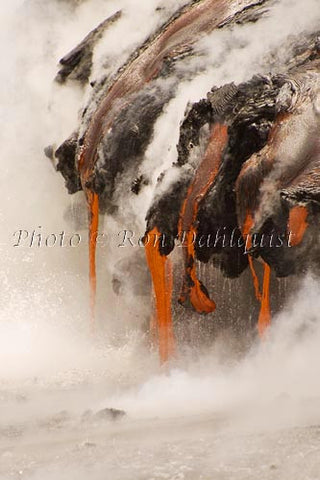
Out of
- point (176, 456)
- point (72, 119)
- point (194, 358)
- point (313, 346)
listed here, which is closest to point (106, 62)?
point (72, 119)

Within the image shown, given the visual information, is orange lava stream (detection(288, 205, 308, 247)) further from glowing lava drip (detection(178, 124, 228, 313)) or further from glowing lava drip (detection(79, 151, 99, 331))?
glowing lava drip (detection(79, 151, 99, 331))

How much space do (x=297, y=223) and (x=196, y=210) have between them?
922 mm

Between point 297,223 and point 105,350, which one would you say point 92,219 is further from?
point 297,223

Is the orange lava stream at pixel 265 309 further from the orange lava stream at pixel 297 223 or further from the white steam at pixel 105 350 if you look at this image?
the orange lava stream at pixel 297 223

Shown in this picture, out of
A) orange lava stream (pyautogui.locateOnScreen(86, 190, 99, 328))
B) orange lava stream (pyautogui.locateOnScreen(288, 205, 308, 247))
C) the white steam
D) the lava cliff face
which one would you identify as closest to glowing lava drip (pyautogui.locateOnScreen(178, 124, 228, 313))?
the lava cliff face

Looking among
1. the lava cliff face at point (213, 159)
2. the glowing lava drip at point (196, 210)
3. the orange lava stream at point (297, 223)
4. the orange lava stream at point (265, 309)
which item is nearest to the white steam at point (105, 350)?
the orange lava stream at point (265, 309)

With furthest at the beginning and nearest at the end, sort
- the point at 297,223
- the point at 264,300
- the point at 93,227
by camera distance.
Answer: the point at 93,227 → the point at 264,300 → the point at 297,223

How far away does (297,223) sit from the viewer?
5.53 metres

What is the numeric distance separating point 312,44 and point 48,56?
377 cm

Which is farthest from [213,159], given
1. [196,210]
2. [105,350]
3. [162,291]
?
[105,350]

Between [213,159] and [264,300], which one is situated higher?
[213,159]

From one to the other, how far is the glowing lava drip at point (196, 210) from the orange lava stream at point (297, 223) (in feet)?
2.71

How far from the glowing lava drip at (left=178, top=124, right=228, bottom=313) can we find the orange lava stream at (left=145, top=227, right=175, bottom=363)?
220 mm

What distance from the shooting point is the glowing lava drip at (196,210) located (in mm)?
6273
